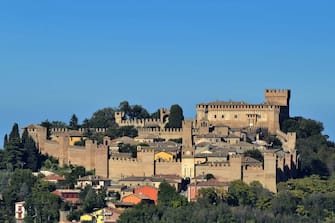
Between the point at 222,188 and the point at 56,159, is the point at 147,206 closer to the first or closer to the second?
the point at 222,188

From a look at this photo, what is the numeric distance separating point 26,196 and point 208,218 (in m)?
8.70

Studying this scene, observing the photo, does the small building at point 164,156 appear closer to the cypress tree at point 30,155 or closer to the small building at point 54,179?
the small building at point 54,179

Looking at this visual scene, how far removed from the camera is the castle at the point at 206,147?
54.6 m

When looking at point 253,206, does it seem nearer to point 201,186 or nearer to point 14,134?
point 201,186

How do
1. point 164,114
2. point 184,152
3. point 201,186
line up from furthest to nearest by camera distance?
point 164,114 → point 184,152 → point 201,186

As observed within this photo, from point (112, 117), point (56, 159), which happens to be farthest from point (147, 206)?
point (112, 117)

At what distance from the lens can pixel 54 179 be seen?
187 feet

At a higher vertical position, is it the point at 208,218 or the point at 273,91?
the point at 273,91

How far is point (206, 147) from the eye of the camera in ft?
190

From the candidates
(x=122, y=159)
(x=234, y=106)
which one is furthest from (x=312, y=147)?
(x=122, y=159)

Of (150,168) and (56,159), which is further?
(56,159)

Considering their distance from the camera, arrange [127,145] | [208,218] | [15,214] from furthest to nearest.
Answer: [127,145], [15,214], [208,218]

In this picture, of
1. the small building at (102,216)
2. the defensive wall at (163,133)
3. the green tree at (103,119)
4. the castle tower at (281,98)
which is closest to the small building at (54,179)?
the small building at (102,216)

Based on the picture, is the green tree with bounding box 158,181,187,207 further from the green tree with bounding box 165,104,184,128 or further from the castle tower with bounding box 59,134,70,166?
the green tree with bounding box 165,104,184,128
